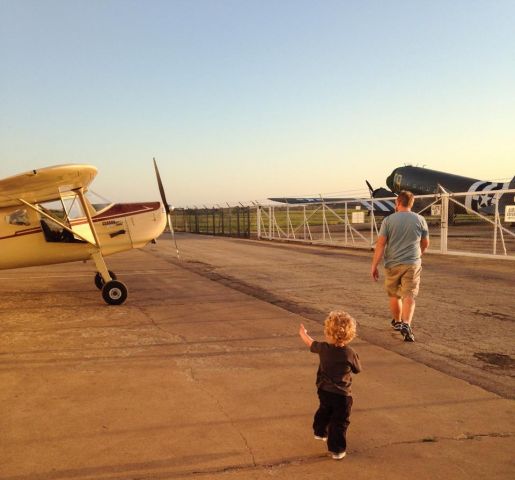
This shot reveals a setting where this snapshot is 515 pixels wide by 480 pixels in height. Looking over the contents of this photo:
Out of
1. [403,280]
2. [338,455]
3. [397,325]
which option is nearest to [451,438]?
[338,455]

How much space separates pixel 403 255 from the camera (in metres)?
5.83

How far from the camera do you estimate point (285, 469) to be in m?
2.80

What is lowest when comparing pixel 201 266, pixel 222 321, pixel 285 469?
pixel 201 266

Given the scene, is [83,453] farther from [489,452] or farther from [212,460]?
[489,452]

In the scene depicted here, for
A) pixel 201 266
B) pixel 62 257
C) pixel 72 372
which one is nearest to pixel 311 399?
pixel 72 372

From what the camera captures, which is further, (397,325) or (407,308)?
(397,325)

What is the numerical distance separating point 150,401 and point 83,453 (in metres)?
0.91

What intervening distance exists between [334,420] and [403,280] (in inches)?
128

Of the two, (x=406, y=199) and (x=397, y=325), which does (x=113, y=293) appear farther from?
(x=406, y=199)

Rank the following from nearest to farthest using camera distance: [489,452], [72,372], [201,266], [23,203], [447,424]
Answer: [489,452]
[447,424]
[72,372]
[23,203]
[201,266]

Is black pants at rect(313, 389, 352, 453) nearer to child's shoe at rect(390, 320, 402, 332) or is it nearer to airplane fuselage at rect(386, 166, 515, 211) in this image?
child's shoe at rect(390, 320, 402, 332)

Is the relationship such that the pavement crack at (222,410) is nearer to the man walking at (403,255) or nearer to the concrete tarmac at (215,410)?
the concrete tarmac at (215,410)

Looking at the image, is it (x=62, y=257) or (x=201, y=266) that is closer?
(x=62, y=257)

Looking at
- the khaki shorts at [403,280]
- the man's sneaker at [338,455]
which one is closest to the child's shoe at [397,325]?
the khaki shorts at [403,280]
